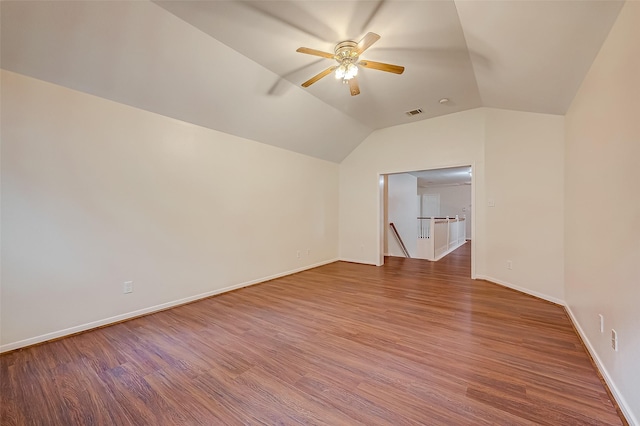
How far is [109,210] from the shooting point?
2.60 metres

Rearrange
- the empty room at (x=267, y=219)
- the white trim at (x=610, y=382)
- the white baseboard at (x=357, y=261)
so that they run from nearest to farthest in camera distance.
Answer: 1. the white trim at (x=610, y=382)
2. the empty room at (x=267, y=219)
3. the white baseboard at (x=357, y=261)

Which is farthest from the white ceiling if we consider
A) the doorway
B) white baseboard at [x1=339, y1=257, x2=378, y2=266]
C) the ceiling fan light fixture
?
white baseboard at [x1=339, y1=257, x2=378, y2=266]

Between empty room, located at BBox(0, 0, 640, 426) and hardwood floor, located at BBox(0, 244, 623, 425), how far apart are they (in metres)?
0.02

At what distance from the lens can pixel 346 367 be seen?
6.11ft

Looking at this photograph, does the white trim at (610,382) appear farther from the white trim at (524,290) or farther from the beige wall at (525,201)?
the beige wall at (525,201)

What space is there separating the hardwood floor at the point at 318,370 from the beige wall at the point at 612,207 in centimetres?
25

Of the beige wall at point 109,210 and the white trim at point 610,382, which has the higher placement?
the beige wall at point 109,210

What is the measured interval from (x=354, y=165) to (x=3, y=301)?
5314 mm

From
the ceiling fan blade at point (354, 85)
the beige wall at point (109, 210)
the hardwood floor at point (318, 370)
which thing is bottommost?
the hardwood floor at point (318, 370)

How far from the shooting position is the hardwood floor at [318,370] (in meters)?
1.44

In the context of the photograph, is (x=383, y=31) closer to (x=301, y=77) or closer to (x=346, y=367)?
(x=301, y=77)

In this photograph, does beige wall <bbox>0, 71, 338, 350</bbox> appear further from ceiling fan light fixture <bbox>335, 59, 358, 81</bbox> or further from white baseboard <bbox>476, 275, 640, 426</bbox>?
white baseboard <bbox>476, 275, 640, 426</bbox>

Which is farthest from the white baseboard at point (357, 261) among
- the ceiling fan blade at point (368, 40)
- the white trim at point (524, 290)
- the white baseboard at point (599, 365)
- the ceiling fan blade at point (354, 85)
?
the ceiling fan blade at point (368, 40)

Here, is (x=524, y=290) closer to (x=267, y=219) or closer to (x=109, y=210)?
(x=267, y=219)
